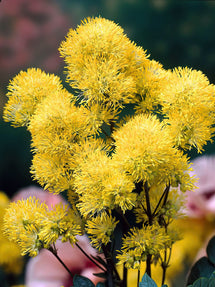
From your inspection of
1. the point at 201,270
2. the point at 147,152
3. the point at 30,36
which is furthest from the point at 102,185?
the point at 30,36

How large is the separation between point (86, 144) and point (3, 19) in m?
0.41

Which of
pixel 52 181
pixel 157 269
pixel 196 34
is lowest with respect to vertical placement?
pixel 157 269

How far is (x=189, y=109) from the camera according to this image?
1.19 feet

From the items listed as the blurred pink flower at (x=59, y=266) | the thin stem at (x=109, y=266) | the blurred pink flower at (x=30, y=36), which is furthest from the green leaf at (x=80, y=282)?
the blurred pink flower at (x=30, y=36)

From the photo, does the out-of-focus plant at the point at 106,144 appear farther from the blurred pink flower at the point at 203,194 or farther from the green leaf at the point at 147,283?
the blurred pink flower at the point at 203,194

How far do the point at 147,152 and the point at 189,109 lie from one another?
0.22ft

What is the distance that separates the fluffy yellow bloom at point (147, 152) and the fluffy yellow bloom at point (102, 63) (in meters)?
0.04

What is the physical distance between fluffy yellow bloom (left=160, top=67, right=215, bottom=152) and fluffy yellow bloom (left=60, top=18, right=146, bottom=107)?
4cm

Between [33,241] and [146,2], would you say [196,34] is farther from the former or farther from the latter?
[33,241]

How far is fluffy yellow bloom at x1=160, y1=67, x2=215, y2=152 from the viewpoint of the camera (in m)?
0.36

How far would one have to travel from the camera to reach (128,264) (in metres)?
0.36

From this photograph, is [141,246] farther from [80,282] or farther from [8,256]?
[8,256]

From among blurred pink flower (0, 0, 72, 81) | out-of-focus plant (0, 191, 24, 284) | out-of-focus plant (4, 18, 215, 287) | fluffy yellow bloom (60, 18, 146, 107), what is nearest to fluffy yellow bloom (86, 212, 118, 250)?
out-of-focus plant (4, 18, 215, 287)

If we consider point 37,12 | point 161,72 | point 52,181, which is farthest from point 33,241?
point 37,12
